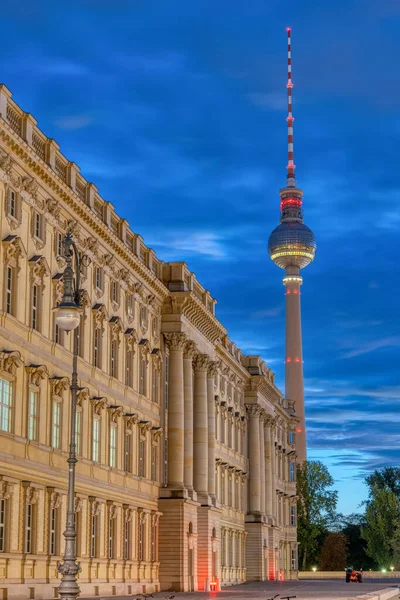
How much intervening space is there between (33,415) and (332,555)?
140m

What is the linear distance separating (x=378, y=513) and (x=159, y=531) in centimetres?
10751

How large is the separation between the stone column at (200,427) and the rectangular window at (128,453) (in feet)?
53.8

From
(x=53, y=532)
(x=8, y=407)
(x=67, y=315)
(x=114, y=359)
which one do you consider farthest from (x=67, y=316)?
(x=114, y=359)

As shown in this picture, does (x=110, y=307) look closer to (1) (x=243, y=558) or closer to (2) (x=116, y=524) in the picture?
(2) (x=116, y=524)

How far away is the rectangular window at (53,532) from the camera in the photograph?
49259mm

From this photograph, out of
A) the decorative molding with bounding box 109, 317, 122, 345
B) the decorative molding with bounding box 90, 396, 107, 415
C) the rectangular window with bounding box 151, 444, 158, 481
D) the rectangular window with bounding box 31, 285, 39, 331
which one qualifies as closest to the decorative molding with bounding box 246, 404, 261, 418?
the rectangular window with bounding box 151, 444, 158, 481

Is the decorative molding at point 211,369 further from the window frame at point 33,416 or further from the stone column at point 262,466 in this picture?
the window frame at point 33,416

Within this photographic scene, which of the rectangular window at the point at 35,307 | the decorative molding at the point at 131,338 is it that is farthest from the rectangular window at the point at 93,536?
the rectangular window at the point at 35,307

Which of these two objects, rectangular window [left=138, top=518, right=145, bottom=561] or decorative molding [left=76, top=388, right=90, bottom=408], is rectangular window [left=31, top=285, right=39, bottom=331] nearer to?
decorative molding [left=76, top=388, right=90, bottom=408]

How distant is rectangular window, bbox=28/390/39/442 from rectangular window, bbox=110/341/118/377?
12914mm

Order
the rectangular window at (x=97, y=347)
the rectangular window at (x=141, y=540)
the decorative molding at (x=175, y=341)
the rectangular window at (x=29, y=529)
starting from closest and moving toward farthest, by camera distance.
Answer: the rectangular window at (x=29, y=529)
the rectangular window at (x=97, y=347)
the rectangular window at (x=141, y=540)
the decorative molding at (x=175, y=341)

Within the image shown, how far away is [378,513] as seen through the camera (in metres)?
173

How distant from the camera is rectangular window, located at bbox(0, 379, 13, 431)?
44.2 m

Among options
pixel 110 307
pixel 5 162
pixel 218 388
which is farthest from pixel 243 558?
pixel 5 162
